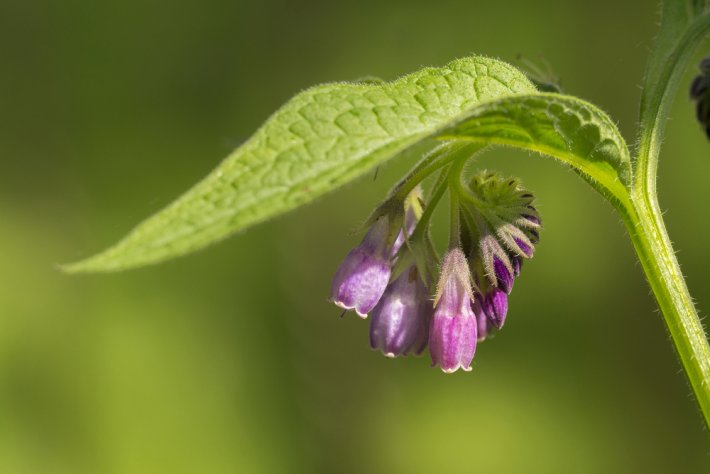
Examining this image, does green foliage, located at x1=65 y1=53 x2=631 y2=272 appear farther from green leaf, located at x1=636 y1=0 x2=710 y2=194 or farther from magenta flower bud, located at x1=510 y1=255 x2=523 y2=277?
magenta flower bud, located at x1=510 y1=255 x2=523 y2=277

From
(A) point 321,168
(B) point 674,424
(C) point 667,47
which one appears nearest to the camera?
(A) point 321,168

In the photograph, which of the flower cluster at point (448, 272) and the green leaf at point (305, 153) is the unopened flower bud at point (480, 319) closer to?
the flower cluster at point (448, 272)

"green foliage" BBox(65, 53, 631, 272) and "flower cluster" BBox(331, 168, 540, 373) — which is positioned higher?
"green foliage" BBox(65, 53, 631, 272)

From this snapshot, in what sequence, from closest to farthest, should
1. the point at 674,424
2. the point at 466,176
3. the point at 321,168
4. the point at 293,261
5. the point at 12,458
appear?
the point at 321,168, the point at 466,176, the point at 12,458, the point at 674,424, the point at 293,261

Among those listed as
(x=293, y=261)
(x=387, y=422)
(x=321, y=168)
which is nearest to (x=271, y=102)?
(x=293, y=261)

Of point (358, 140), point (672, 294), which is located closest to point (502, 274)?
point (672, 294)

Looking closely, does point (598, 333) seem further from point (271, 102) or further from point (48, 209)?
point (48, 209)

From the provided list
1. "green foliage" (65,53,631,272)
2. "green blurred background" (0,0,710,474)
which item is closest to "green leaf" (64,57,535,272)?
"green foliage" (65,53,631,272)

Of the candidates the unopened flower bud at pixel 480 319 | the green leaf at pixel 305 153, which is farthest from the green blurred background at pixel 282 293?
the green leaf at pixel 305 153
